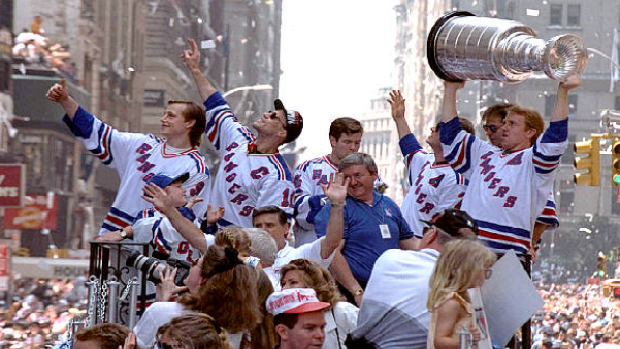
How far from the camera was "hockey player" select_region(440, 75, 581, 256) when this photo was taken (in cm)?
766

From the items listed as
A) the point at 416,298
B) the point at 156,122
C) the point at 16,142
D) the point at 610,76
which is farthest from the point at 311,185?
the point at 610,76

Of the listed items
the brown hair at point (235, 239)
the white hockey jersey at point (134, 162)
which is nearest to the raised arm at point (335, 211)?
the brown hair at point (235, 239)

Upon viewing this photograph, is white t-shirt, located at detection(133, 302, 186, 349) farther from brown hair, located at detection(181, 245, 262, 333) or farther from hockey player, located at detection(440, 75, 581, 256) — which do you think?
hockey player, located at detection(440, 75, 581, 256)

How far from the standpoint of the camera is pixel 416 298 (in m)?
5.72

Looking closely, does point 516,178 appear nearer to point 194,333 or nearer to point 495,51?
point 495,51

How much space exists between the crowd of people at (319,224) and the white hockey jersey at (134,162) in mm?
10

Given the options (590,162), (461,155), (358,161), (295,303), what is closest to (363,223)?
(358,161)

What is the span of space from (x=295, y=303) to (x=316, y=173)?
147 inches

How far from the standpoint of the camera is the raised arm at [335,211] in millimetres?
7332

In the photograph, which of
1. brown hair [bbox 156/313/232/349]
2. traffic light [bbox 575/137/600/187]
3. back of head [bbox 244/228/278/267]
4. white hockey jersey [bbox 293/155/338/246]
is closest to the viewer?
brown hair [bbox 156/313/232/349]

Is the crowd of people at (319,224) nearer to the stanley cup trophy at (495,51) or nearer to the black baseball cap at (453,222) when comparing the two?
the black baseball cap at (453,222)

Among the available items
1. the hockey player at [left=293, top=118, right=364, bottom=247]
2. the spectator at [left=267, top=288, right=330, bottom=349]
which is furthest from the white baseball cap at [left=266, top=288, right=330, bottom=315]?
the hockey player at [left=293, top=118, right=364, bottom=247]

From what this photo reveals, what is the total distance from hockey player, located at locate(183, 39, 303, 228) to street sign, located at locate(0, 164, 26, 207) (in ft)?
85.5

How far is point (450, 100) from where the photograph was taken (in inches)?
331
